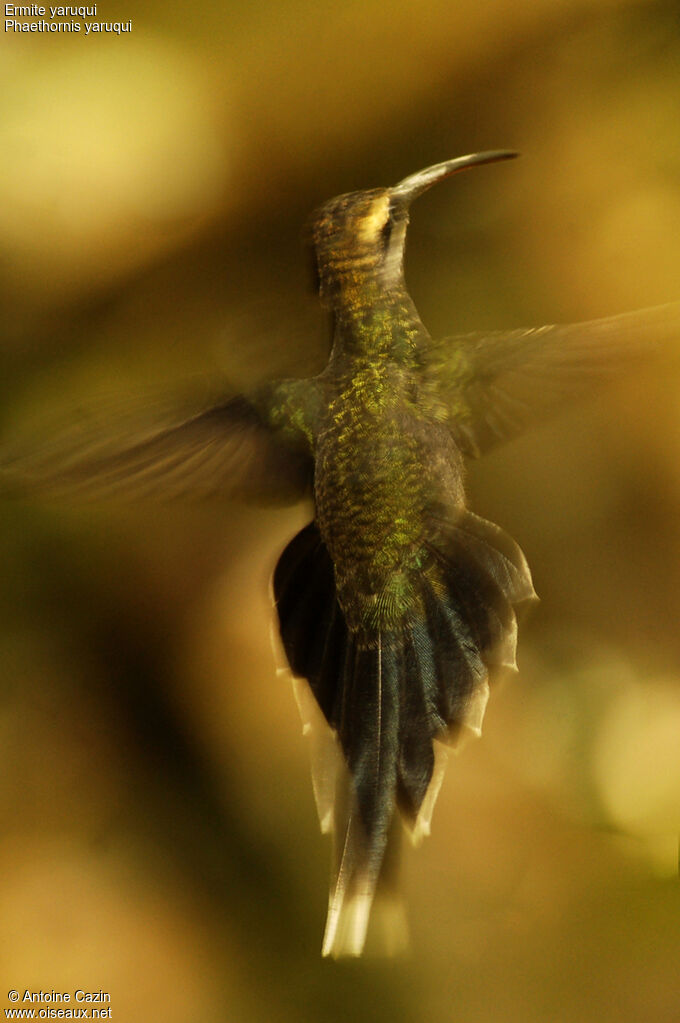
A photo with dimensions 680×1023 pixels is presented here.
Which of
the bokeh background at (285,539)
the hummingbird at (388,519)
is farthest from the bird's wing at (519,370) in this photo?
the bokeh background at (285,539)

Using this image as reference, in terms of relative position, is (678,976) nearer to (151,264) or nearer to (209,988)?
(209,988)

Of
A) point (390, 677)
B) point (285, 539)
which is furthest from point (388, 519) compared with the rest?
point (285, 539)

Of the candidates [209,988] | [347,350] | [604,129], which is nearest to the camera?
[347,350]

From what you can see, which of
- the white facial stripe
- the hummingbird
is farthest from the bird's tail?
the white facial stripe

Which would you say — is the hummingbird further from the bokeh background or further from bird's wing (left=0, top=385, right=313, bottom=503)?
the bokeh background

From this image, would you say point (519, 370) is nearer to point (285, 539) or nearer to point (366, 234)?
point (366, 234)

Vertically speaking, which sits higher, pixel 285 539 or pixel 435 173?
pixel 435 173

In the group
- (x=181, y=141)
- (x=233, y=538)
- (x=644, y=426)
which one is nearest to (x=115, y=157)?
(x=181, y=141)
